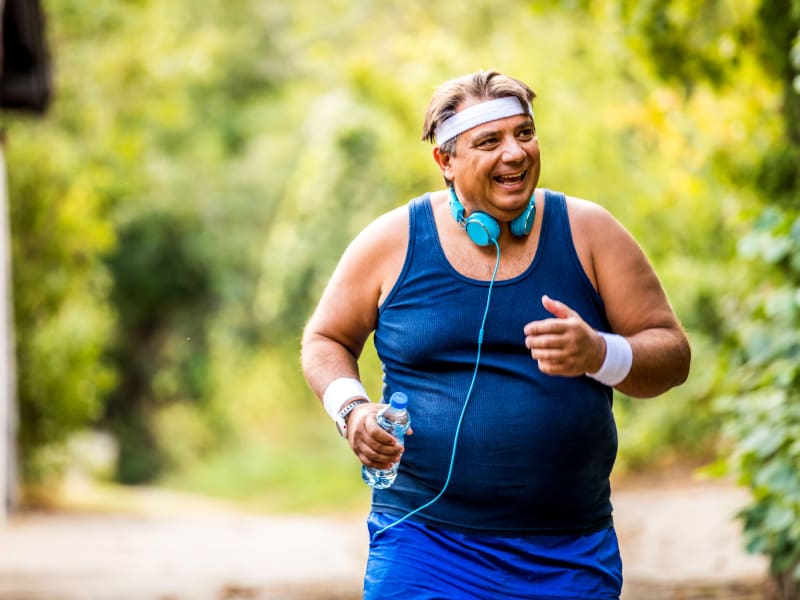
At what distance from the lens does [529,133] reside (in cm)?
352

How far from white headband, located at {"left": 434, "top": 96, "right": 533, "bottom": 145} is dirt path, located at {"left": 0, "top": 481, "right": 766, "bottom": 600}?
4.42 meters

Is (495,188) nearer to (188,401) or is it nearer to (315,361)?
(315,361)

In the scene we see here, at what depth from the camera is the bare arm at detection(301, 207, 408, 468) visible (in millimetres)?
3621

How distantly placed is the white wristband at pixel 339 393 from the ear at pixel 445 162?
25.0 inches

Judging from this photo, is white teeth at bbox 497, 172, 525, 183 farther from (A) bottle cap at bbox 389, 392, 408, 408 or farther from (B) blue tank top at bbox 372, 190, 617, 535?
(A) bottle cap at bbox 389, 392, 408, 408

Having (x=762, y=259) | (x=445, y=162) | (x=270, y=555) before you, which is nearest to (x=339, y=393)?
(x=445, y=162)

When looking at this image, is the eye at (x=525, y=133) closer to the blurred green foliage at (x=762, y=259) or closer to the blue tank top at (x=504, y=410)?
the blue tank top at (x=504, y=410)

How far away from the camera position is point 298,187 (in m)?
19.7

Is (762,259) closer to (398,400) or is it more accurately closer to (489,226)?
(489,226)

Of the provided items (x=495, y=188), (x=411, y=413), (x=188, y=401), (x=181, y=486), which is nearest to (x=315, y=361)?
(x=411, y=413)

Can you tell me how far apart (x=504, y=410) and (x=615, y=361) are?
33 cm

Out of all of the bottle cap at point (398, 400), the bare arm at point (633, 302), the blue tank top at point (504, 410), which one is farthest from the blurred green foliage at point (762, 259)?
the bottle cap at point (398, 400)

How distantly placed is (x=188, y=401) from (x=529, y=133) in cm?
3068

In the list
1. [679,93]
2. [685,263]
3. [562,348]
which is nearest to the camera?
[562,348]
